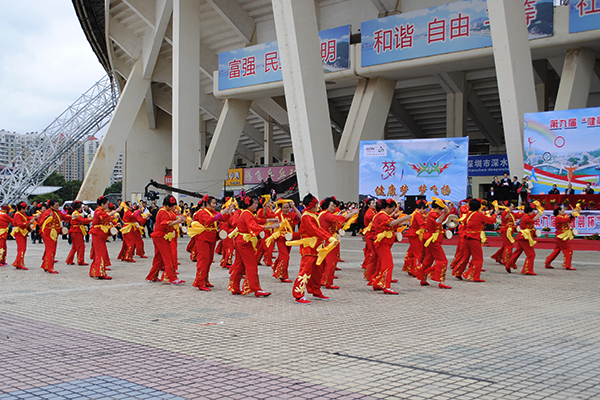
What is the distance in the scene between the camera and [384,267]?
28.2 feet

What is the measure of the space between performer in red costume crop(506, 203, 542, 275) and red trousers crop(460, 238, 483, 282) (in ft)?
5.48

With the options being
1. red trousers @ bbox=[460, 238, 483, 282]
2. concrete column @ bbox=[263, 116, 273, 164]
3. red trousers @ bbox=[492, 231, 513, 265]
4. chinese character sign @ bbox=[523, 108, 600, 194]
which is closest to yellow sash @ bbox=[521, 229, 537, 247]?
red trousers @ bbox=[492, 231, 513, 265]

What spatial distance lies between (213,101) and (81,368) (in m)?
36.1

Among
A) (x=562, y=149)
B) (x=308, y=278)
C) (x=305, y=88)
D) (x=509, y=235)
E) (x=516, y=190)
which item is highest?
(x=305, y=88)

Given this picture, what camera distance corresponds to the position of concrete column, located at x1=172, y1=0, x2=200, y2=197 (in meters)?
29.7

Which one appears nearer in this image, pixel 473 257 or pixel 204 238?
pixel 204 238

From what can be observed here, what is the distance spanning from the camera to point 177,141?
1177 inches

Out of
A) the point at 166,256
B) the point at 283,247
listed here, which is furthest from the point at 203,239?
the point at 283,247

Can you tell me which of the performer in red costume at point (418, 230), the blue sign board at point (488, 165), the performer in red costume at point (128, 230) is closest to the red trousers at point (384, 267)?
the performer in red costume at point (418, 230)

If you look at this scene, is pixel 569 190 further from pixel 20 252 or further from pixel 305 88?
pixel 20 252

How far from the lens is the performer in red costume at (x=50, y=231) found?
11312 mm

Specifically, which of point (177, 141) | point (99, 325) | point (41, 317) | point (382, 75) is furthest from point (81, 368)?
point (177, 141)

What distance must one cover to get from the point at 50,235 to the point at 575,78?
19692 millimetres

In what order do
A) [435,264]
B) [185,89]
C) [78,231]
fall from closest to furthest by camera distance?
[435,264] → [78,231] → [185,89]
